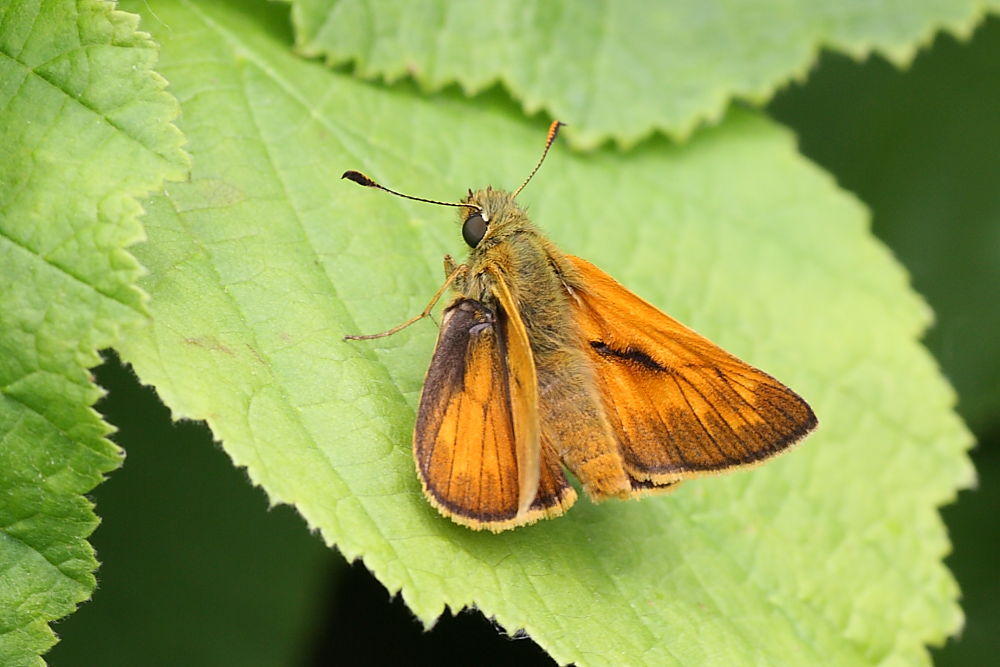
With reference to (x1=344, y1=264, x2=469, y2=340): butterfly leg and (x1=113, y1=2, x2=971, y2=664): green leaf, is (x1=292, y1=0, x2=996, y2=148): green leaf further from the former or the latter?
(x1=344, y1=264, x2=469, y2=340): butterfly leg

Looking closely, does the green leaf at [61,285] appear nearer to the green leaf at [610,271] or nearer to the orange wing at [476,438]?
the green leaf at [610,271]

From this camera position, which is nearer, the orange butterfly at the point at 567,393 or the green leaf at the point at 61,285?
the green leaf at the point at 61,285

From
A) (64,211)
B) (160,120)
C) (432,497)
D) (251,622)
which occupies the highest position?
(160,120)

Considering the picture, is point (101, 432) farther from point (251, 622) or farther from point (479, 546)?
point (251, 622)

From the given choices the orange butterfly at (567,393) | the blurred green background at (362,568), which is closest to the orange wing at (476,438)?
the orange butterfly at (567,393)

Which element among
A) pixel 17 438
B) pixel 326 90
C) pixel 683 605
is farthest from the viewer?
pixel 326 90

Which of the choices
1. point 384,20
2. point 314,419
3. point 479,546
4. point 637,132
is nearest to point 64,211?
point 314,419
